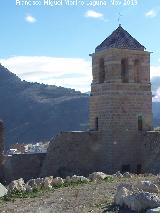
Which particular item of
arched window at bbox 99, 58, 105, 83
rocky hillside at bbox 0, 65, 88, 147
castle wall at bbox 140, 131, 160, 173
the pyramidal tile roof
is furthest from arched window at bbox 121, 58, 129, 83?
rocky hillside at bbox 0, 65, 88, 147

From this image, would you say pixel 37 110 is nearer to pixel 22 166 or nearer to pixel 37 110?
pixel 37 110

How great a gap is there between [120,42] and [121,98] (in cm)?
279

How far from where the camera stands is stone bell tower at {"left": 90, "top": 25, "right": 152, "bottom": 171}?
22562 mm

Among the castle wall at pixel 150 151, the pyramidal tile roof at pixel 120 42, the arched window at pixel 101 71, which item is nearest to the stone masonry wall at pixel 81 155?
the castle wall at pixel 150 151

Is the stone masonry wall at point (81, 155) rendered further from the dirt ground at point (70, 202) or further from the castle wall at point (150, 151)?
the dirt ground at point (70, 202)

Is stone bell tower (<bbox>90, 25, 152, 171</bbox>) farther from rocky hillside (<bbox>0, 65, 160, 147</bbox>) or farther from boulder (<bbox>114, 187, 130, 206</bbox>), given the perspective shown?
rocky hillside (<bbox>0, 65, 160, 147</bbox>)

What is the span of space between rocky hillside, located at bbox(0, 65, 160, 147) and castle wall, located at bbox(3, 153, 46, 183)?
5556 cm

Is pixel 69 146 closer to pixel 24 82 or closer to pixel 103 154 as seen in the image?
pixel 103 154

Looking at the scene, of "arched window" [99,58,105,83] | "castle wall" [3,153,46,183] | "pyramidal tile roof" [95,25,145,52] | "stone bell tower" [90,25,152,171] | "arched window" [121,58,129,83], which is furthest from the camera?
"arched window" [99,58,105,83]

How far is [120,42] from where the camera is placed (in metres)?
23.2

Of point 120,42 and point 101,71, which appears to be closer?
point 120,42

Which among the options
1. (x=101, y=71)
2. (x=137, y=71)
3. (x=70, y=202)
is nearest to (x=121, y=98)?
(x=137, y=71)

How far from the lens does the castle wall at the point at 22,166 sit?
23.6 metres

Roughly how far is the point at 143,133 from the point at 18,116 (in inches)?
3037
